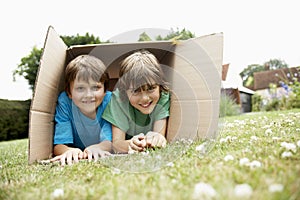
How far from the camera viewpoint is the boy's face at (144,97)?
213 centimetres

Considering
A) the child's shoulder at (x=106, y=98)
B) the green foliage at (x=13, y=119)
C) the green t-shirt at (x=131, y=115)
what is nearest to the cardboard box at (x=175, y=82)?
the green t-shirt at (x=131, y=115)

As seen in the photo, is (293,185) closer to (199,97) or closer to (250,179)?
(250,179)

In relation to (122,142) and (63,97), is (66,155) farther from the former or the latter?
(63,97)

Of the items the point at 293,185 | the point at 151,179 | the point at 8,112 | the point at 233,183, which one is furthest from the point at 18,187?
the point at 8,112

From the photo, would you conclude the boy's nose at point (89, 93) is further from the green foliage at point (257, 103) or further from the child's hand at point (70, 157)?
the green foliage at point (257, 103)

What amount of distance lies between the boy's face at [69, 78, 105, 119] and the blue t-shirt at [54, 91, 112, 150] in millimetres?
80

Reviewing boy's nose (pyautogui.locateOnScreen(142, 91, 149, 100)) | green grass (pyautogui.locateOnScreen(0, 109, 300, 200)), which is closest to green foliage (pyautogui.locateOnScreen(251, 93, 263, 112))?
boy's nose (pyautogui.locateOnScreen(142, 91, 149, 100))

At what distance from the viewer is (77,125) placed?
2312mm

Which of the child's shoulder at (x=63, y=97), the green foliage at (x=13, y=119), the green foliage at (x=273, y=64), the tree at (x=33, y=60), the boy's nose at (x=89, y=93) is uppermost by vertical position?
the green foliage at (x=273, y=64)

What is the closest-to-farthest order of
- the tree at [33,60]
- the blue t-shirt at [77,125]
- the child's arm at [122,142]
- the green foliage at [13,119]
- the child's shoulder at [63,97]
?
1. the child's arm at [122,142]
2. the blue t-shirt at [77,125]
3. the child's shoulder at [63,97]
4. the green foliage at [13,119]
5. the tree at [33,60]

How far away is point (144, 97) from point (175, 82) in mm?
461

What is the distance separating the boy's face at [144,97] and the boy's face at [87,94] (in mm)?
221

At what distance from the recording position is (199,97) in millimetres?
2172

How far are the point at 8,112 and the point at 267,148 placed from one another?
7.14 meters
